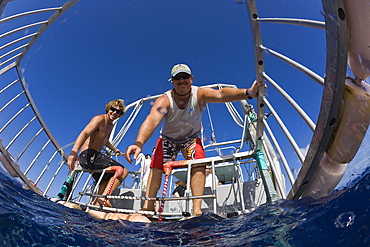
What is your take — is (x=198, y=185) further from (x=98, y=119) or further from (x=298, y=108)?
(x=98, y=119)

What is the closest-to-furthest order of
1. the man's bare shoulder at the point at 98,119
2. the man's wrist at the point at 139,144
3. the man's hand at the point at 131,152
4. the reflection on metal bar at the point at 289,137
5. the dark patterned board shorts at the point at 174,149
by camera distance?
1. the reflection on metal bar at the point at 289,137
2. the man's hand at the point at 131,152
3. the man's wrist at the point at 139,144
4. the dark patterned board shorts at the point at 174,149
5. the man's bare shoulder at the point at 98,119

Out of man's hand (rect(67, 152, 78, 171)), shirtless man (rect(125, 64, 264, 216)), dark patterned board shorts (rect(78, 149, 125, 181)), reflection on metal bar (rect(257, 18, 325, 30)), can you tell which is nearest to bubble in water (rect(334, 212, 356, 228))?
reflection on metal bar (rect(257, 18, 325, 30))

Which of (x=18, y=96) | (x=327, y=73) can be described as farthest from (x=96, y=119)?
(x=327, y=73)

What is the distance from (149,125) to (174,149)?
53 centimetres

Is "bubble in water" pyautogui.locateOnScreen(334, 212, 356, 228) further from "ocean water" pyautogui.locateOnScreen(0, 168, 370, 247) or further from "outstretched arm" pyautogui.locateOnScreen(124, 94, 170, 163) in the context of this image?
"outstretched arm" pyautogui.locateOnScreen(124, 94, 170, 163)

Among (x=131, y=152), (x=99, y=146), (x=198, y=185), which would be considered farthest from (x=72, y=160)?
(x=198, y=185)

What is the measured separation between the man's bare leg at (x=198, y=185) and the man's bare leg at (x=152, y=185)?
1.03ft

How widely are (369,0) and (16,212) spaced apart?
1.41m

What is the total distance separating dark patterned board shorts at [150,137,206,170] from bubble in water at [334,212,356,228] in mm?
1495

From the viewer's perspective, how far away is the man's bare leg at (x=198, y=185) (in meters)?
1.66

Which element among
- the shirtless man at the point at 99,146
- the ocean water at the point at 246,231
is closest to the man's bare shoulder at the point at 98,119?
the shirtless man at the point at 99,146

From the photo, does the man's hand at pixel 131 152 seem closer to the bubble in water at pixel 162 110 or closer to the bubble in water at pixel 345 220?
the bubble in water at pixel 162 110

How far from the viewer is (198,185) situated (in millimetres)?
1831

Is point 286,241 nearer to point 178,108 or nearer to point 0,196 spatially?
point 0,196
